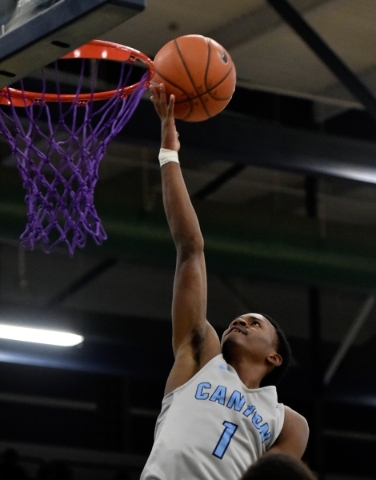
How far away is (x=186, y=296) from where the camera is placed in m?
4.62

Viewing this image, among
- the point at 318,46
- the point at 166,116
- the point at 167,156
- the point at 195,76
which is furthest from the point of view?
the point at 318,46

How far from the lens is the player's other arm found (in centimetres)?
457

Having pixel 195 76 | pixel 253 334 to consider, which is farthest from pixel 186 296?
pixel 195 76

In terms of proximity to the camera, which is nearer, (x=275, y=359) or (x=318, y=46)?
(x=275, y=359)

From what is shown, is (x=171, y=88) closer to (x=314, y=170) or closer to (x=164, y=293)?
(x=314, y=170)

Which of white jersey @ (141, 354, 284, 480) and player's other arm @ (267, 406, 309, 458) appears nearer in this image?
white jersey @ (141, 354, 284, 480)

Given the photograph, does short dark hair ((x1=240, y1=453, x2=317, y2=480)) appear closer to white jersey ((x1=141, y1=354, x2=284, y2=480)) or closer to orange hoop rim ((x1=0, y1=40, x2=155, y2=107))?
white jersey ((x1=141, y1=354, x2=284, y2=480))

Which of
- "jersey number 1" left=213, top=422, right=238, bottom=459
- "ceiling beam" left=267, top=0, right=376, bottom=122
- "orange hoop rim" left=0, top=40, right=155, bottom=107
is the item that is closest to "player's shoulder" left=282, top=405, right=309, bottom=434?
"jersey number 1" left=213, top=422, right=238, bottom=459

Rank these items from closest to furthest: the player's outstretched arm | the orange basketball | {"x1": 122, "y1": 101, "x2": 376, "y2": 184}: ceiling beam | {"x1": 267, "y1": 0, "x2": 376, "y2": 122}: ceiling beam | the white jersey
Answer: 1. the white jersey
2. the player's outstretched arm
3. the orange basketball
4. {"x1": 267, "y1": 0, "x2": 376, "y2": 122}: ceiling beam
5. {"x1": 122, "y1": 101, "x2": 376, "y2": 184}: ceiling beam

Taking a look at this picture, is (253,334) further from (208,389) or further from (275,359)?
(208,389)

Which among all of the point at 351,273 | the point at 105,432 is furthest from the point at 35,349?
the point at 105,432

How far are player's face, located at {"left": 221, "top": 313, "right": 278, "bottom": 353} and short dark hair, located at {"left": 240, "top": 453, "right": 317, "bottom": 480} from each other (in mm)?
2078

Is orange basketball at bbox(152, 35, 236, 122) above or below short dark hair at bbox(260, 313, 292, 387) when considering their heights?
above

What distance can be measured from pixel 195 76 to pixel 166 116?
35 cm
